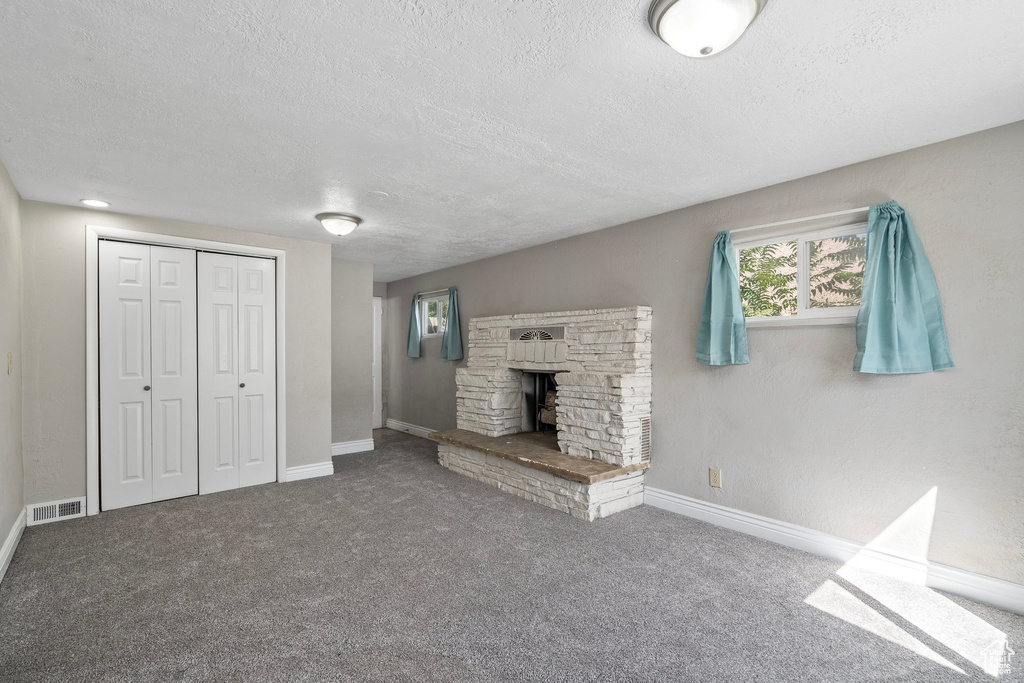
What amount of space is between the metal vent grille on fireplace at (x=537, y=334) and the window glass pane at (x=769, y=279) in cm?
155

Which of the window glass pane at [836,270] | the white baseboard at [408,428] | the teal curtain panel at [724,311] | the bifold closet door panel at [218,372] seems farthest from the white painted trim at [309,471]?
the window glass pane at [836,270]

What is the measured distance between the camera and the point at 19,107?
2051mm

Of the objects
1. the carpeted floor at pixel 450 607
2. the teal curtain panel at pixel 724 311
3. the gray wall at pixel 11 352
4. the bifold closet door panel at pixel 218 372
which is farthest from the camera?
the bifold closet door panel at pixel 218 372

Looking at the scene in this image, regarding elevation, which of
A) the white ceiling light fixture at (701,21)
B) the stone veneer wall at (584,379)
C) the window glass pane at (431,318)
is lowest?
the stone veneer wall at (584,379)

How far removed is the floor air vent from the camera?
3363mm

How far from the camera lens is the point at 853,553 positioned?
2.75m

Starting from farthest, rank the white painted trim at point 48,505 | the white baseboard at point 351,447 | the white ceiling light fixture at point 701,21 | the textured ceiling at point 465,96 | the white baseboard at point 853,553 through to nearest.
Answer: the white baseboard at point 351,447
the white painted trim at point 48,505
the white baseboard at point 853,553
the textured ceiling at point 465,96
the white ceiling light fixture at point 701,21

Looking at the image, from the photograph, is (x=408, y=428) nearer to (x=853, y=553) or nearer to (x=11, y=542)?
(x=11, y=542)

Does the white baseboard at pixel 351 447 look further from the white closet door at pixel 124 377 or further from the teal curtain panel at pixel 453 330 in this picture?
the white closet door at pixel 124 377

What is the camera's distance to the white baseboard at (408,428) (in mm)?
6469

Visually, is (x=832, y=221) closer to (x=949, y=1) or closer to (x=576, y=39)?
(x=949, y=1)

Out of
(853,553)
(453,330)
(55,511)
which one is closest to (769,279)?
(853,553)

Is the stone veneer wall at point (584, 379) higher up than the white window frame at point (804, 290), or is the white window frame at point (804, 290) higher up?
the white window frame at point (804, 290)

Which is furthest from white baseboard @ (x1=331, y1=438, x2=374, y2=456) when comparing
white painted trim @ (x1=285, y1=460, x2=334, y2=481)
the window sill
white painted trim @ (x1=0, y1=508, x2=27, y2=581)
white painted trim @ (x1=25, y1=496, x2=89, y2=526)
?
the window sill
